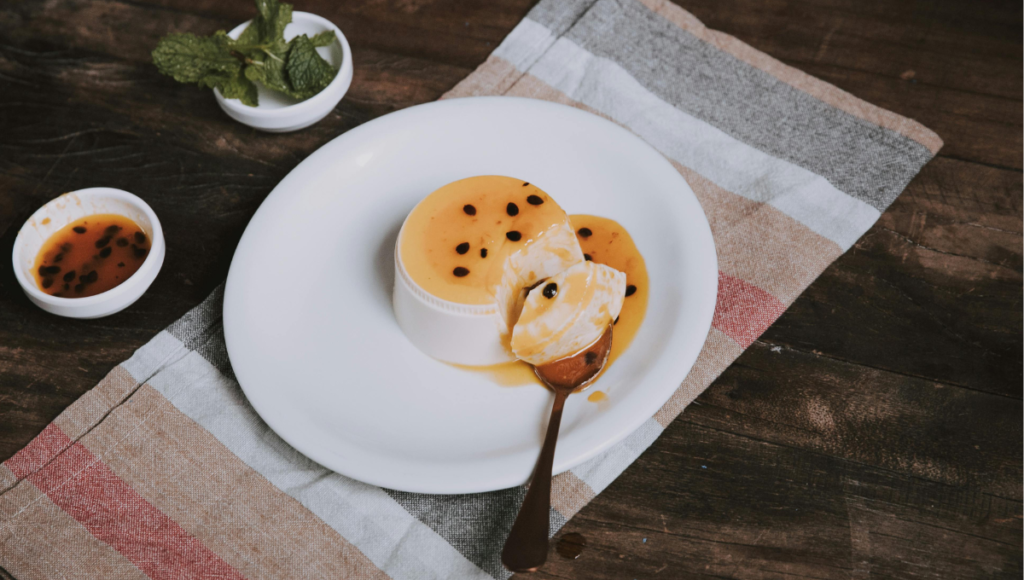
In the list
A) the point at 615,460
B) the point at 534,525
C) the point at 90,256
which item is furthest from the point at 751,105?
the point at 90,256

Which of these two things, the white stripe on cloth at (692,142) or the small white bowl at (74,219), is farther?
the white stripe on cloth at (692,142)

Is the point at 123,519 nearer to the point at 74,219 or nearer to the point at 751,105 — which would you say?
the point at 74,219

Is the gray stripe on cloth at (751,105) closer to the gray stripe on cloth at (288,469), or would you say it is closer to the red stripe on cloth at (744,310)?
the red stripe on cloth at (744,310)

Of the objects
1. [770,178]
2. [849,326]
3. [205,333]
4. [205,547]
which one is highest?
[770,178]

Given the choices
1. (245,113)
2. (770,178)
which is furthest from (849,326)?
(245,113)

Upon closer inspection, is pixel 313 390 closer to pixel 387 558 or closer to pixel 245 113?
pixel 387 558

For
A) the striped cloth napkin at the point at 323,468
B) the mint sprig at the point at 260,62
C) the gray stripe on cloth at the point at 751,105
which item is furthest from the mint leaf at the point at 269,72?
the gray stripe on cloth at the point at 751,105
